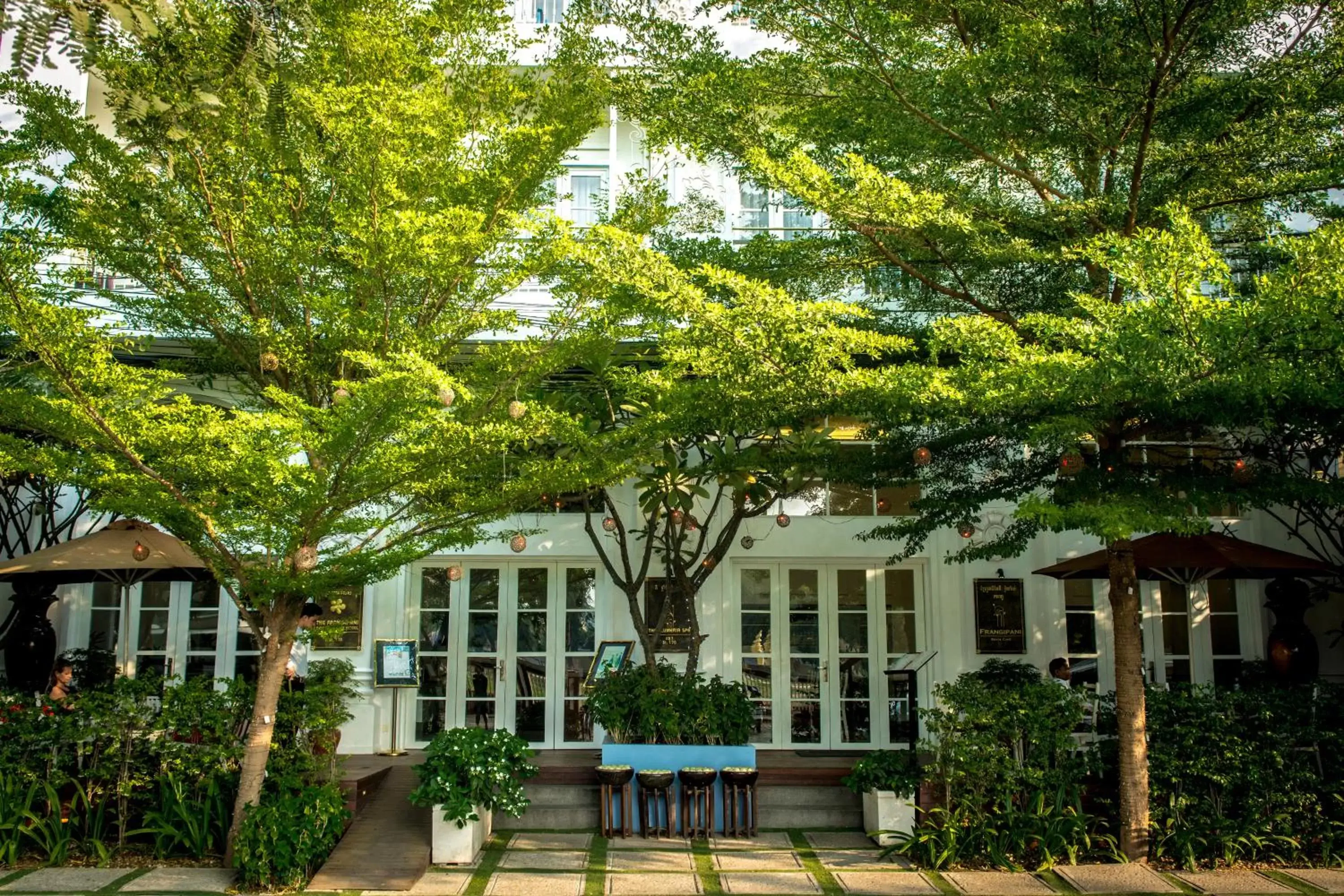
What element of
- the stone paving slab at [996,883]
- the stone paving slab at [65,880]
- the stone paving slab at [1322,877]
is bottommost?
the stone paving slab at [996,883]

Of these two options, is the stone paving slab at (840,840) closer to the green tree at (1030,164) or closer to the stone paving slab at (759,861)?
the stone paving slab at (759,861)

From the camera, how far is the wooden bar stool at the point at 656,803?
9.17 meters

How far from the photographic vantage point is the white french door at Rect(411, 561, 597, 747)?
41.1 feet

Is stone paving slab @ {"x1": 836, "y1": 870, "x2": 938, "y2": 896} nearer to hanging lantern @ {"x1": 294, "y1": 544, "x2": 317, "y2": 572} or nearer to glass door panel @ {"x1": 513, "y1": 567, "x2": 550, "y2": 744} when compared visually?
hanging lantern @ {"x1": 294, "y1": 544, "x2": 317, "y2": 572}

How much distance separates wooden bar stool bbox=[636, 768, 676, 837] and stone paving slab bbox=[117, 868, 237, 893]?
319 cm

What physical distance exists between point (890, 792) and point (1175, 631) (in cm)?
564

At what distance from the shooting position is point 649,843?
355 inches

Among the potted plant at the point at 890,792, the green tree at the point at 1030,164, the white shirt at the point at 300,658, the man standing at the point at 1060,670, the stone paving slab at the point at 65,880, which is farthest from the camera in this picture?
the white shirt at the point at 300,658

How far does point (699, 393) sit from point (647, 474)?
3153 mm

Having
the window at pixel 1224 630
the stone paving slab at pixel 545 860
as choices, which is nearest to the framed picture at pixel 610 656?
the stone paving slab at pixel 545 860

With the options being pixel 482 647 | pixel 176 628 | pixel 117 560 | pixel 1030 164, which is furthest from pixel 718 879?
pixel 176 628

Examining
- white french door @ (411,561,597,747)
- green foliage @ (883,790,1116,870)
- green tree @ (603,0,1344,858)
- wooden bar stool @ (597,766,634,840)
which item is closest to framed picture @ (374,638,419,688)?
white french door @ (411,561,597,747)

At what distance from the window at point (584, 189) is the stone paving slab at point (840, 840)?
715 cm

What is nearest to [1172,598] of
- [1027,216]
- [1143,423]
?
[1143,423]
